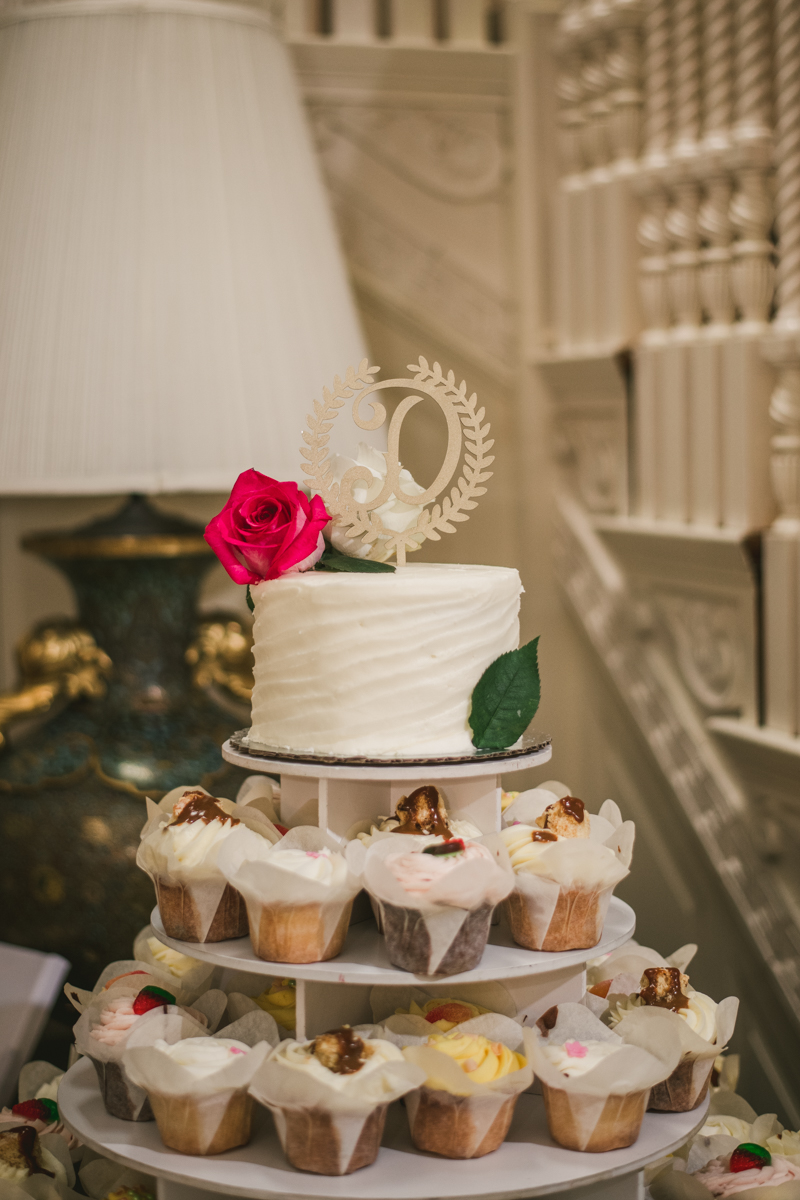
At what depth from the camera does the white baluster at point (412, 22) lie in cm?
292

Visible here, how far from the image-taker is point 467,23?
2996 millimetres

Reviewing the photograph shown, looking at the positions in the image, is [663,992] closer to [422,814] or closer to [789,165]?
[422,814]

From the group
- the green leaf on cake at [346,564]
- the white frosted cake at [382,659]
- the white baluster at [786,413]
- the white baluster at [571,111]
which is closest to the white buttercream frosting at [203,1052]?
the white frosted cake at [382,659]

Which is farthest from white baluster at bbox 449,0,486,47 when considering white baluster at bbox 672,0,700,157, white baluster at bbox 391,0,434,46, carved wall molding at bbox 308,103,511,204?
white baluster at bbox 672,0,700,157

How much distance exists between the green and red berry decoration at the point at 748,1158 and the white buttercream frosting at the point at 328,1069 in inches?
17.9

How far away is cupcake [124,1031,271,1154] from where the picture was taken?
120cm

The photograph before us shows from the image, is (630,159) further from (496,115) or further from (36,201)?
(36,201)

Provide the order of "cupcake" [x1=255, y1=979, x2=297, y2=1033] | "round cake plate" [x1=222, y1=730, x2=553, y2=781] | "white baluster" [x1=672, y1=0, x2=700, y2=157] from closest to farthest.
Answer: "round cake plate" [x1=222, y1=730, x2=553, y2=781] → "cupcake" [x1=255, y1=979, x2=297, y2=1033] → "white baluster" [x1=672, y1=0, x2=700, y2=157]

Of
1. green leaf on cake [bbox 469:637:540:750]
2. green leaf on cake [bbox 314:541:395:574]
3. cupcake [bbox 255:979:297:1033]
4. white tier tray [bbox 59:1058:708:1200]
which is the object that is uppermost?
green leaf on cake [bbox 314:541:395:574]

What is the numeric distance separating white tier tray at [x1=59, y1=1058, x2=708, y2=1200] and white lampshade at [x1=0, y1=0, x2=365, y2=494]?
3.66 ft

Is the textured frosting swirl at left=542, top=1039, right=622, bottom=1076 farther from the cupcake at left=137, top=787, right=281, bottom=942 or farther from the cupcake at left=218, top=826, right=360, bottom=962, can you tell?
→ the cupcake at left=137, top=787, right=281, bottom=942

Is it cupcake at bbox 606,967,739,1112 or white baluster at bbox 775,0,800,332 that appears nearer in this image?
cupcake at bbox 606,967,739,1112

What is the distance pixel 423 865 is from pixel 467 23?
8.06ft

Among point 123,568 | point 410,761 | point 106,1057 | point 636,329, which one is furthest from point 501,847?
point 636,329
